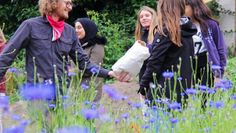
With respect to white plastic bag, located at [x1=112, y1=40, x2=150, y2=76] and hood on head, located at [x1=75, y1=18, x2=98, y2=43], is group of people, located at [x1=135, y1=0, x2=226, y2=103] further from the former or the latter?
hood on head, located at [x1=75, y1=18, x2=98, y2=43]

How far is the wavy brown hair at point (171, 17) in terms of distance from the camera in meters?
3.92

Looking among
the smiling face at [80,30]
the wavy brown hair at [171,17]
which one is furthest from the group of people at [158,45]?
the smiling face at [80,30]

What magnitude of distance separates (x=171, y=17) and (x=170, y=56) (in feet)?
0.96

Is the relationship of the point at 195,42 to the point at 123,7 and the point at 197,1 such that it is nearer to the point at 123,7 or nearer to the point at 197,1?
the point at 197,1

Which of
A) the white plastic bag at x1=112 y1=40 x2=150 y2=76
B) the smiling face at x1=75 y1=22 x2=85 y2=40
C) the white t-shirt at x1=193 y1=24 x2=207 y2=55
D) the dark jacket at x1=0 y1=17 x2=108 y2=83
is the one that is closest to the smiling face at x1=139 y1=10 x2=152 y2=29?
the smiling face at x1=75 y1=22 x2=85 y2=40

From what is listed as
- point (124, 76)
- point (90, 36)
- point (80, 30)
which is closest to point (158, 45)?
point (124, 76)

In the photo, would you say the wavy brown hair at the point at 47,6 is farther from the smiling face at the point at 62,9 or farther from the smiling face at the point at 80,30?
the smiling face at the point at 80,30

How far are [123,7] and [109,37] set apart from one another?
68.9 inches

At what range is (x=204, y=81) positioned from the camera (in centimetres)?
431

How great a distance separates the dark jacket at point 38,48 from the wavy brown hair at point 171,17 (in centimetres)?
63

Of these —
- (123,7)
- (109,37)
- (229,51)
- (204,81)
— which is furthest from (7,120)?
(229,51)

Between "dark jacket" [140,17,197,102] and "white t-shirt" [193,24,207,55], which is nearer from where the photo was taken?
"dark jacket" [140,17,197,102]

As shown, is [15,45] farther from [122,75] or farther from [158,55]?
[158,55]

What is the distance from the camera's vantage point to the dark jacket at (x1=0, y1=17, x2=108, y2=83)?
374 cm
